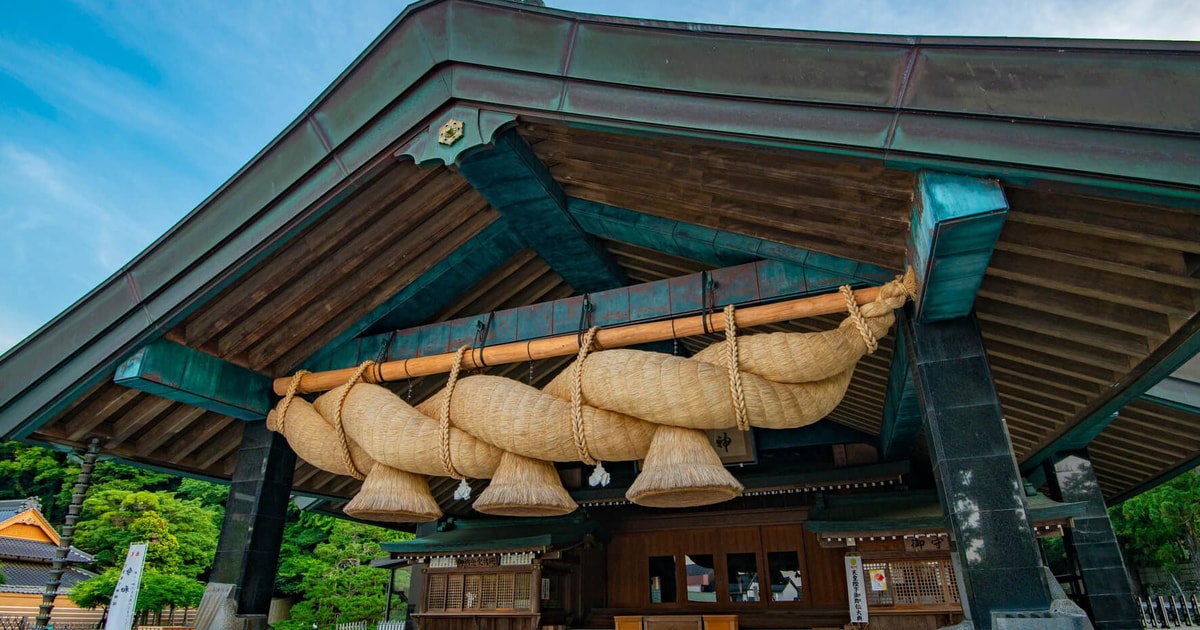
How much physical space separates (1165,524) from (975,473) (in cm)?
2242

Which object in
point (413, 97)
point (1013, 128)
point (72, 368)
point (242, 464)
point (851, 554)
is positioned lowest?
point (851, 554)

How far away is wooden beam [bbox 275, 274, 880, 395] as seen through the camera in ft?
13.6

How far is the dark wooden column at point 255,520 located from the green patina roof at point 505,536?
4572 millimetres

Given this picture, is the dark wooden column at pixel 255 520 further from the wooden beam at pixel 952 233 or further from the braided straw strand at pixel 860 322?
the wooden beam at pixel 952 233

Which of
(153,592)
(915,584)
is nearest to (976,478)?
(915,584)

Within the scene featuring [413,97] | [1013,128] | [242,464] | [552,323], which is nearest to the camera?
[1013,128]

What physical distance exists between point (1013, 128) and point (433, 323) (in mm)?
4588

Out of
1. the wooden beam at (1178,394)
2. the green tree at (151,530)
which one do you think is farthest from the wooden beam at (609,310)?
the green tree at (151,530)

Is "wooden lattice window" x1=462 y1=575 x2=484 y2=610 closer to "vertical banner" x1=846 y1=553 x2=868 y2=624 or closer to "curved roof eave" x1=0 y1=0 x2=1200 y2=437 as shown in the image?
"vertical banner" x1=846 y1=553 x2=868 y2=624

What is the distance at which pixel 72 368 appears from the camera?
4.57 meters

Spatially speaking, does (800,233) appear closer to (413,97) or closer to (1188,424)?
(413,97)

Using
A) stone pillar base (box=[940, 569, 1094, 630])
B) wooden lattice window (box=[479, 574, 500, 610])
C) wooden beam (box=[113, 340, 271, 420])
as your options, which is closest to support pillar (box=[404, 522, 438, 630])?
wooden lattice window (box=[479, 574, 500, 610])

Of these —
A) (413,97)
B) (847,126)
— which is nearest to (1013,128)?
(847,126)

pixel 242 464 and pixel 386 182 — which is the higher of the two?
pixel 386 182
